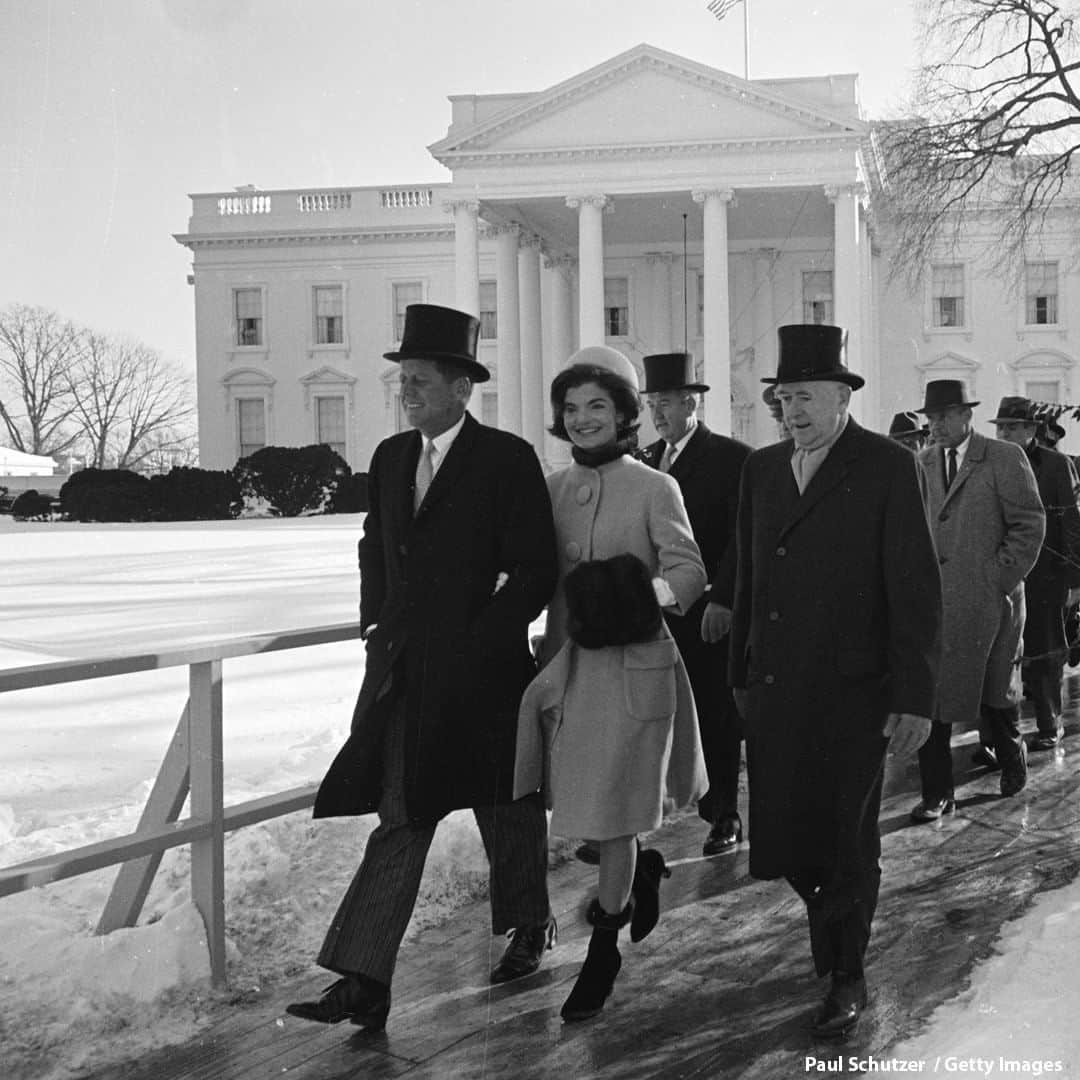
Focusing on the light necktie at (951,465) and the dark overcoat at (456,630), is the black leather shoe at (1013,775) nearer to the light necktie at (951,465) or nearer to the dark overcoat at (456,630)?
the light necktie at (951,465)

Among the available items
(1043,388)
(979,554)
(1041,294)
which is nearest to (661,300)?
(1041,294)

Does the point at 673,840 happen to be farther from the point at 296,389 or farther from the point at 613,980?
the point at 296,389

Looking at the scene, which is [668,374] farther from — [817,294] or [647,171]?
[817,294]

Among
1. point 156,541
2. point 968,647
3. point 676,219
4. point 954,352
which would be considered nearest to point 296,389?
point 676,219

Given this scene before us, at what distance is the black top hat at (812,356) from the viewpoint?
4266 mm

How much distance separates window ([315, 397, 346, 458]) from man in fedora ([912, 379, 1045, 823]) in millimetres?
46180

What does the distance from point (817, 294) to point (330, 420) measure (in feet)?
61.6

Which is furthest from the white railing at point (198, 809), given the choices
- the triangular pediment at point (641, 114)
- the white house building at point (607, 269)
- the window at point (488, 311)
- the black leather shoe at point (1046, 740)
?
the window at point (488, 311)

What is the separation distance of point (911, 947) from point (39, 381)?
3225 inches

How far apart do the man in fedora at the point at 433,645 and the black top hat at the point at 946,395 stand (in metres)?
3.26

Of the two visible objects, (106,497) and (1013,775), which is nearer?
(1013,775)

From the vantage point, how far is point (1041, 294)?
4672 cm

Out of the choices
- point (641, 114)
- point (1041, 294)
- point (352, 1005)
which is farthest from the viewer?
point (1041, 294)

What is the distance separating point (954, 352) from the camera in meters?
47.1
